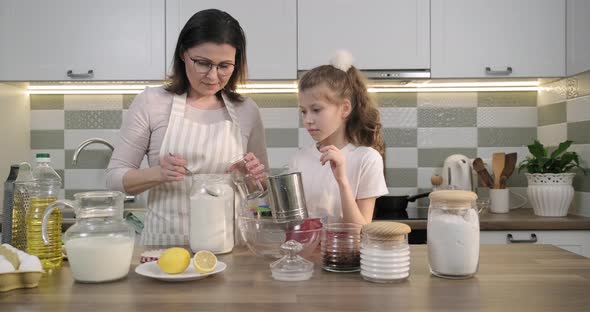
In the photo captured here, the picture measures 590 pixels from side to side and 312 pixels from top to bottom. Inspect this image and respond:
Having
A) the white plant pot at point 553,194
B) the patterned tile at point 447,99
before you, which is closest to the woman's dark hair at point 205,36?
the patterned tile at point 447,99

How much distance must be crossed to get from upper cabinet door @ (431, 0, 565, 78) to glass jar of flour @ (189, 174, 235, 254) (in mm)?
1528

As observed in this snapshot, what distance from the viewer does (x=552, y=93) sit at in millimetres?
2629

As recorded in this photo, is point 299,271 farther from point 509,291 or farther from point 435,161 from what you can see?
point 435,161

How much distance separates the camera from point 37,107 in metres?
2.82

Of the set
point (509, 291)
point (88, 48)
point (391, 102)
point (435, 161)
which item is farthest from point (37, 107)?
point (509, 291)

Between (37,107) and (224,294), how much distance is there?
2.29 m

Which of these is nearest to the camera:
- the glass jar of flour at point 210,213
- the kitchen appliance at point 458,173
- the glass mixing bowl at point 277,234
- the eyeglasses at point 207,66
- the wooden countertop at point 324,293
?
the wooden countertop at point 324,293

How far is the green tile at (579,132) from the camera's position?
7.68 ft

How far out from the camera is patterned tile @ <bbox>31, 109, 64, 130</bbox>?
282cm

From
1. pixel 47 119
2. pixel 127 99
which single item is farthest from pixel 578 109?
pixel 47 119

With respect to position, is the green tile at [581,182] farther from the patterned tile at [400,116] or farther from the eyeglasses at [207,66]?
the eyeglasses at [207,66]

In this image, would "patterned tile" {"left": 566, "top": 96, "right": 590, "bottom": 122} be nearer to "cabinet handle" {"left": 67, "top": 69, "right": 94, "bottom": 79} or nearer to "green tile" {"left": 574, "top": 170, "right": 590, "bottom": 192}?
"green tile" {"left": 574, "top": 170, "right": 590, "bottom": 192}

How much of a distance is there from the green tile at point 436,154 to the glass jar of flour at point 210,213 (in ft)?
5.68

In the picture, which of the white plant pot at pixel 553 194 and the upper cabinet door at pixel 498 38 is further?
the upper cabinet door at pixel 498 38
